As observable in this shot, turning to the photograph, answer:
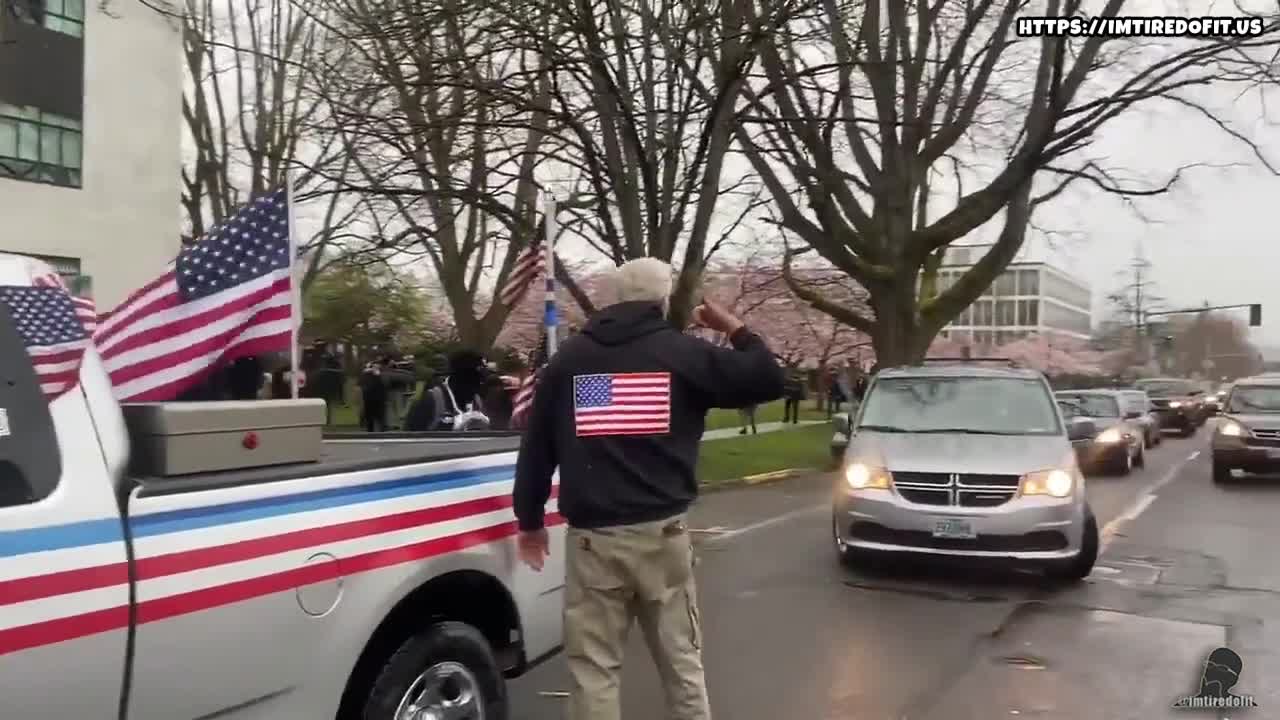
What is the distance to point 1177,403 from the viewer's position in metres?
32.2

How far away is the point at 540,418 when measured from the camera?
11.7ft

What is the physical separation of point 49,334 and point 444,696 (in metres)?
1.78

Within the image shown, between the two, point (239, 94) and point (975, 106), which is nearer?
point (975, 106)

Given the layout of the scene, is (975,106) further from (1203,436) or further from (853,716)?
(1203,436)

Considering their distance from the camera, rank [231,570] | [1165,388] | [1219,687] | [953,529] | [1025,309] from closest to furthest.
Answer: [231,570]
[1219,687]
[953,529]
[1165,388]
[1025,309]

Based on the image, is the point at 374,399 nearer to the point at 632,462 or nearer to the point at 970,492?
the point at 970,492

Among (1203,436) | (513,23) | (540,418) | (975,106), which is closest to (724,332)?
(540,418)

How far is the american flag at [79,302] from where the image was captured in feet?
9.16

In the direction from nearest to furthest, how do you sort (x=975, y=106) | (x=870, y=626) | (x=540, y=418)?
(x=540, y=418)
(x=870, y=626)
(x=975, y=106)

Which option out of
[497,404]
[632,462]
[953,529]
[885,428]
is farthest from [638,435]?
[497,404]

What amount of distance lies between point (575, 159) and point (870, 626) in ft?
28.8

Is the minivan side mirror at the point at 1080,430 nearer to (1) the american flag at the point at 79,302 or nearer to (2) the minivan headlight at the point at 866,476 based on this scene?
(2) the minivan headlight at the point at 866,476

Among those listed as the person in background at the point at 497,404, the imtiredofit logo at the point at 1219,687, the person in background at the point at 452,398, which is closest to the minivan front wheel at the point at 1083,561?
the imtiredofit logo at the point at 1219,687

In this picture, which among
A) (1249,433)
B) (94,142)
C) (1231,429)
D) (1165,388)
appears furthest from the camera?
(1165,388)
